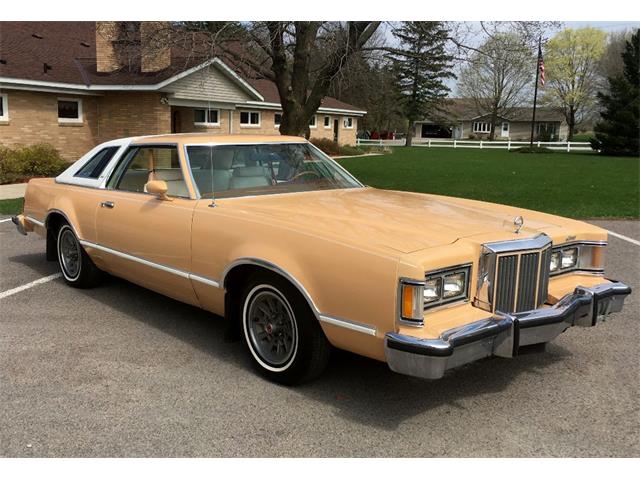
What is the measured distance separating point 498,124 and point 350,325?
8209 cm

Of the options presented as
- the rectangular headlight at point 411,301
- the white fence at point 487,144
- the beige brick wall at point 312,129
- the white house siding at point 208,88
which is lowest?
the rectangular headlight at point 411,301

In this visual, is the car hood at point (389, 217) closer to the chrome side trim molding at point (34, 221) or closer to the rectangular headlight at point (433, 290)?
the rectangular headlight at point (433, 290)

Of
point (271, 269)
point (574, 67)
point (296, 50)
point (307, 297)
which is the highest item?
point (574, 67)

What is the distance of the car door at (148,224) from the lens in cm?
446

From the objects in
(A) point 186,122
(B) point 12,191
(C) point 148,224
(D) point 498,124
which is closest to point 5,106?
(B) point 12,191

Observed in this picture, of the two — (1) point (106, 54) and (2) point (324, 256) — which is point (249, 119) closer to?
(1) point (106, 54)

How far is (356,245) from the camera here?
333 cm

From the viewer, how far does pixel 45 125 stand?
2056 centimetres

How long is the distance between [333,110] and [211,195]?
35746mm

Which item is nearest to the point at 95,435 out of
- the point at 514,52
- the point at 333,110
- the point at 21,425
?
the point at 21,425

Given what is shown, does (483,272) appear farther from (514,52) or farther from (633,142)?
(633,142)

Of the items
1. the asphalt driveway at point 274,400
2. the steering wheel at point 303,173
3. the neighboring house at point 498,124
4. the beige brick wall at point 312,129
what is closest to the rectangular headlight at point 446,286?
the asphalt driveway at point 274,400

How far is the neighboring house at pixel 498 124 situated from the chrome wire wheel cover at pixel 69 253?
7491 centimetres

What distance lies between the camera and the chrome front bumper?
119 inches
